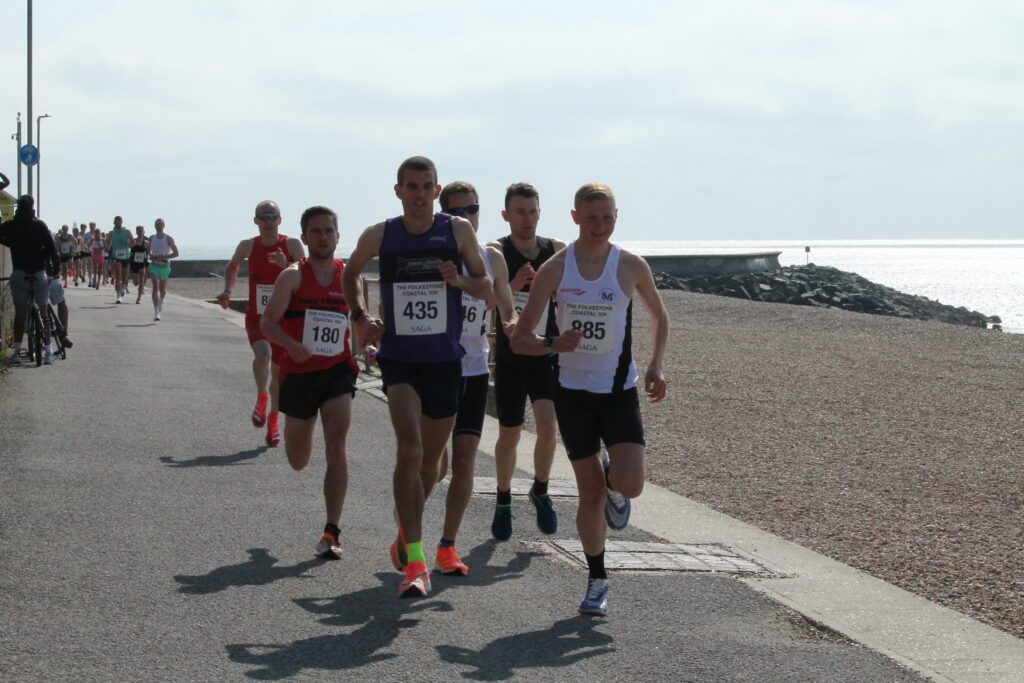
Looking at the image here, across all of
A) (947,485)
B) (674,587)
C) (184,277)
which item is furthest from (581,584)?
(184,277)

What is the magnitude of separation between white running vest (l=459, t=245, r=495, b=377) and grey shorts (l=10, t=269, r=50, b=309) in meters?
9.97

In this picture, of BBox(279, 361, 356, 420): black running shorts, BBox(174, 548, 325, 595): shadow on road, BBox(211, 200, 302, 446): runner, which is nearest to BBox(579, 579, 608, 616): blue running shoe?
BBox(174, 548, 325, 595): shadow on road

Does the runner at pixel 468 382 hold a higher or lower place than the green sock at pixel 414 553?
higher

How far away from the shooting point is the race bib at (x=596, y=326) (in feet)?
18.9

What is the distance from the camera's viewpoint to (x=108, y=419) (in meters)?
11.4

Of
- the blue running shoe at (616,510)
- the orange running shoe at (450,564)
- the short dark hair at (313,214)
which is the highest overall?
the short dark hair at (313,214)

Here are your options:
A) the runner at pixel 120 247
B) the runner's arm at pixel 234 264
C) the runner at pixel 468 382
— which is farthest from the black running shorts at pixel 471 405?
the runner at pixel 120 247

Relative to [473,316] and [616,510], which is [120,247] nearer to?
[473,316]

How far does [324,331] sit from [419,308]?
53.2 inches

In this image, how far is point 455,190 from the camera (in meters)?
7.11

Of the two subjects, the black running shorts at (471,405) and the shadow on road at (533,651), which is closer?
the shadow on road at (533,651)

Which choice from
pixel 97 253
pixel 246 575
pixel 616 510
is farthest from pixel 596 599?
pixel 97 253

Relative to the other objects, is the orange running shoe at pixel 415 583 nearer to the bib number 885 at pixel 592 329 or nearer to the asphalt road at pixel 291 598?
the asphalt road at pixel 291 598

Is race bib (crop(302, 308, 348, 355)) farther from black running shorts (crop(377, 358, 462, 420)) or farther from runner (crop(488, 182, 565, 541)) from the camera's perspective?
black running shorts (crop(377, 358, 462, 420))
